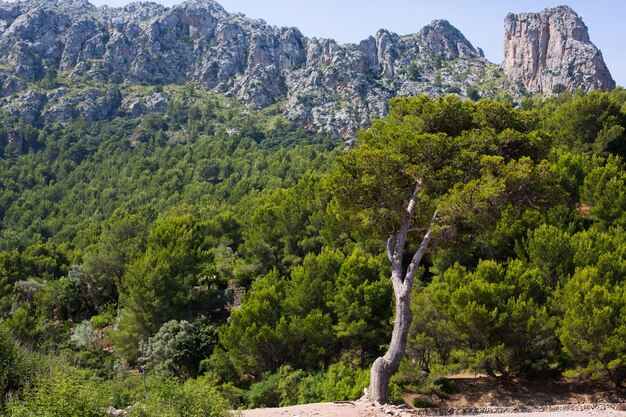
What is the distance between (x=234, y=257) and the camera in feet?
109

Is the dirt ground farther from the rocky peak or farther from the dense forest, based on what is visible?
the rocky peak

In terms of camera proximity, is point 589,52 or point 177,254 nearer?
point 177,254

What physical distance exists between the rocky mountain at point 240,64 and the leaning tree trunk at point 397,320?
78.3 metres

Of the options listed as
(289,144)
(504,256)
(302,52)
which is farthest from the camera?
(302,52)

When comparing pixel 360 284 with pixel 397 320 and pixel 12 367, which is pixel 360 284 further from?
pixel 12 367

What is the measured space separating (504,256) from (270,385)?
12091 mm

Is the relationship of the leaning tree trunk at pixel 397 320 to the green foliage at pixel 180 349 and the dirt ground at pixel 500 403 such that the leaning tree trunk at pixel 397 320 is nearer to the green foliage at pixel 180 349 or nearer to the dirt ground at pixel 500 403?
the dirt ground at pixel 500 403

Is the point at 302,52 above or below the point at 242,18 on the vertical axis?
below

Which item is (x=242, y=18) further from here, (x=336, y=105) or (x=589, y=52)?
(x=589, y=52)

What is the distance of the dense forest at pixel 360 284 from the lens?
12695 millimetres

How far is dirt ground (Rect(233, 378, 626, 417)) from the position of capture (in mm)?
10758

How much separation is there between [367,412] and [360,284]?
854 cm

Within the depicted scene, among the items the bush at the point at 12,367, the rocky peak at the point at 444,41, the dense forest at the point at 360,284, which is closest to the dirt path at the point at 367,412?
the dense forest at the point at 360,284

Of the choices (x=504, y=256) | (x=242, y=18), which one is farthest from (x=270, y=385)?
(x=242, y=18)
